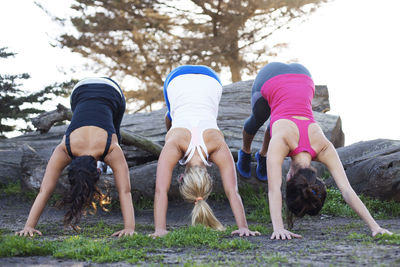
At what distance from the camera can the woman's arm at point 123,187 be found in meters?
5.23

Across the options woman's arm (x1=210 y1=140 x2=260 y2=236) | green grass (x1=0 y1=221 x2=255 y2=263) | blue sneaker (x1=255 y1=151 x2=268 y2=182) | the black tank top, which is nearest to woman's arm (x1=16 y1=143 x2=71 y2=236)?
the black tank top

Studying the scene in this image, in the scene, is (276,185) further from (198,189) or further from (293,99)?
(293,99)

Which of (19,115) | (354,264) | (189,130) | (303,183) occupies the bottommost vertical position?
(354,264)

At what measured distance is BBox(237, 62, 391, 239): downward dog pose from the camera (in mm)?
4719

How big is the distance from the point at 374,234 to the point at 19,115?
999 cm

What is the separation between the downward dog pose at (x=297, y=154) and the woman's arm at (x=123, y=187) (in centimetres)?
159

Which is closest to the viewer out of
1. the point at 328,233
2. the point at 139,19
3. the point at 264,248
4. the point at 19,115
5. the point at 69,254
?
the point at 69,254

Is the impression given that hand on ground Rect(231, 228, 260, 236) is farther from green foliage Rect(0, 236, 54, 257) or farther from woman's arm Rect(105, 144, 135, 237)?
green foliage Rect(0, 236, 54, 257)

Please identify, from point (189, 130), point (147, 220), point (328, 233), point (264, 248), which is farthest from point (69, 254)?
point (147, 220)

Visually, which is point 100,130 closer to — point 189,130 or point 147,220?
point 189,130

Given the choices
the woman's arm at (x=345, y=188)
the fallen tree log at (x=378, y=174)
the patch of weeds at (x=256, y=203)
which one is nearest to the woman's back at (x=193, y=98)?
the woman's arm at (x=345, y=188)

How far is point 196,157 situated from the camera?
Result: 16.8ft

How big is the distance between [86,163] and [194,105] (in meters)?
1.48

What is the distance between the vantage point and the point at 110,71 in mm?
17234
